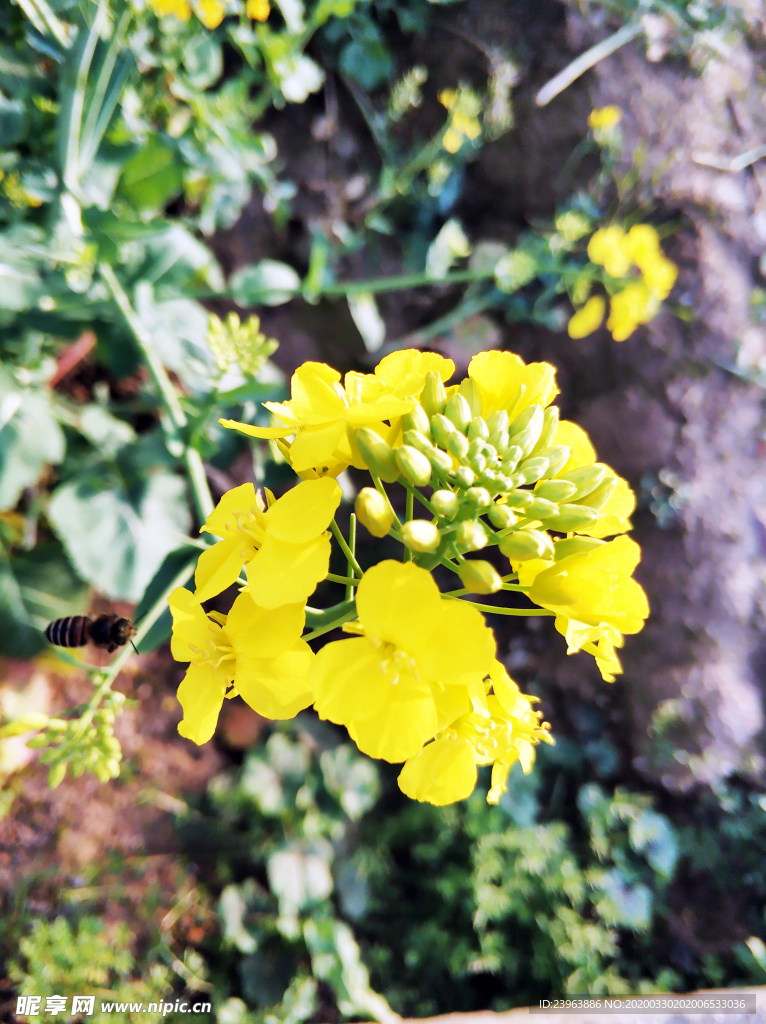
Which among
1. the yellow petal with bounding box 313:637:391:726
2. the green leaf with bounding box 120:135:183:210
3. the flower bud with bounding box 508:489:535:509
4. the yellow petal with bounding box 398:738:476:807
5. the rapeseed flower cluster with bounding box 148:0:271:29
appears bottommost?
the yellow petal with bounding box 398:738:476:807

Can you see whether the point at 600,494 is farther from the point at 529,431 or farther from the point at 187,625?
the point at 187,625

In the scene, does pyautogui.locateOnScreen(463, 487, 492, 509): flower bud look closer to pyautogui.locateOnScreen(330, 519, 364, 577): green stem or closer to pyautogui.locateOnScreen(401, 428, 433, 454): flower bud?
pyautogui.locateOnScreen(401, 428, 433, 454): flower bud

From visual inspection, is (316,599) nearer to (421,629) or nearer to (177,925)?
(177,925)

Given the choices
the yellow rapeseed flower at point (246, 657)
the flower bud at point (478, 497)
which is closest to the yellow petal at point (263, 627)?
the yellow rapeseed flower at point (246, 657)

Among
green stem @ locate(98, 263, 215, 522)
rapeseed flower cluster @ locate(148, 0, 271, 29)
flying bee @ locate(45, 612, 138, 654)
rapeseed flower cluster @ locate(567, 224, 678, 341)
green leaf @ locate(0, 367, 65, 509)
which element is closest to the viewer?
flying bee @ locate(45, 612, 138, 654)

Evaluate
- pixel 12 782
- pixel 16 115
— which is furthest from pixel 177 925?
pixel 16 115

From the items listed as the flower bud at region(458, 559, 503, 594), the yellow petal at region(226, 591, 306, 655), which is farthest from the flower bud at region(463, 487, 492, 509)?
the yellow petal at region(226, 591, 306, 655)
